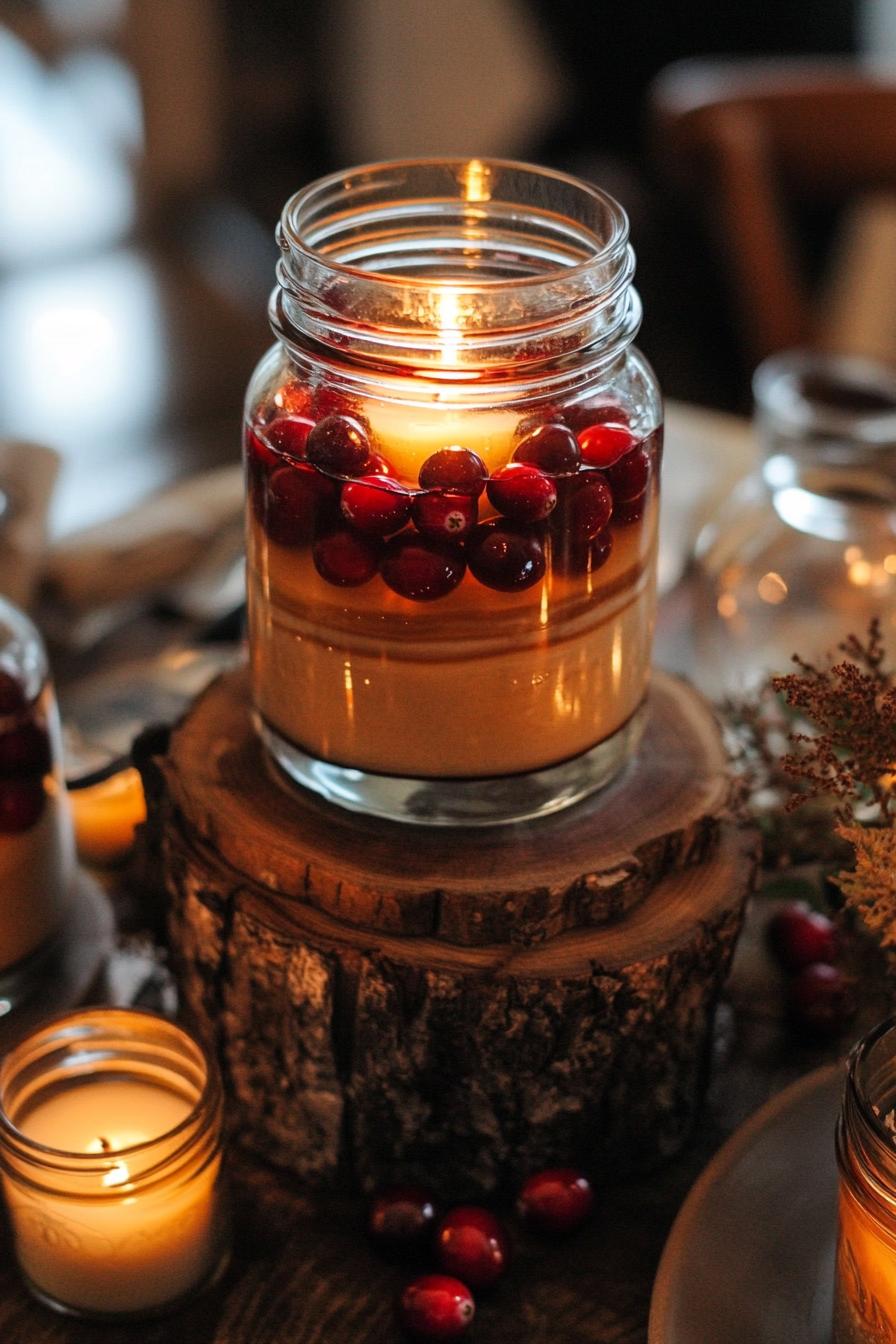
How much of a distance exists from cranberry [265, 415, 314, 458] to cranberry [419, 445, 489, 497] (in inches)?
2.9

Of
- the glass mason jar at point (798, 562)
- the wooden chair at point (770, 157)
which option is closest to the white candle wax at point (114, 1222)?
the glass mason jar at point (798, 562)

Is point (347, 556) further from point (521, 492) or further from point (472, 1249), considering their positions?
point (472, 1249)

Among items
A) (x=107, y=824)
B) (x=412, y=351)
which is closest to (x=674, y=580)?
(x=107, y=824)

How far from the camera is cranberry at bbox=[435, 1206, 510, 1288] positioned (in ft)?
2.69

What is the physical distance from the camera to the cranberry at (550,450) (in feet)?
2.46

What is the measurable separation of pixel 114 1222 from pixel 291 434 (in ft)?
1.36

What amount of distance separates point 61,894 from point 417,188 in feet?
1.60

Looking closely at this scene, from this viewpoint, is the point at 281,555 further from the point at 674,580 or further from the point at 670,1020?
the point at 674,580

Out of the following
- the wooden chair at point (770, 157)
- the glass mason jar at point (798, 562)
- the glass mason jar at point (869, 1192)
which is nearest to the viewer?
the glass mason jar at point (869, 1192)

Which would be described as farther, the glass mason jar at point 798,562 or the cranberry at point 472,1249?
the glass mason jar at point 798,562

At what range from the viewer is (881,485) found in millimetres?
1229

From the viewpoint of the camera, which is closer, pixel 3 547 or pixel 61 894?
pixel 61 894

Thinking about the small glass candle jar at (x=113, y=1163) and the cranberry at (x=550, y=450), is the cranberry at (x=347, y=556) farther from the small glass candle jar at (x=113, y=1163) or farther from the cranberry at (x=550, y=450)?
the small glass candle jar at (x=113, y=1163)

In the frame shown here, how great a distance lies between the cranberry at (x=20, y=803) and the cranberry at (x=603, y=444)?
39 centimetres
